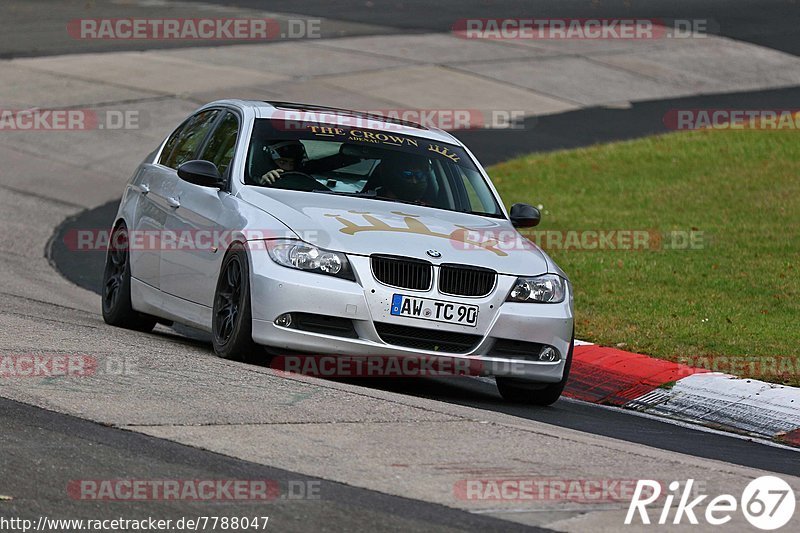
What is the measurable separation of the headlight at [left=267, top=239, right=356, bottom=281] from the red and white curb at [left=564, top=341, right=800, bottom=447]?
2473 millimetres

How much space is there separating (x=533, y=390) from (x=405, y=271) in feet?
4.38

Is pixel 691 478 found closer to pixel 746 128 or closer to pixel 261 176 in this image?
pixel 261 176

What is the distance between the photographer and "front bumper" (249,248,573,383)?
8.63 m

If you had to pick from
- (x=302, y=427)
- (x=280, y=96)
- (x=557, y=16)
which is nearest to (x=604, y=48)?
(x=557, y=16)

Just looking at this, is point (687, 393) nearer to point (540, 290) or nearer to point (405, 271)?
point (540, 290)

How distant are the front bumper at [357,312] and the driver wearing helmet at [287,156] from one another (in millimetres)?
1121

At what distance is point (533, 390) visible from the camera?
9516mm

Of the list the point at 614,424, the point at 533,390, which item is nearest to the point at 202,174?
the point at 533,390

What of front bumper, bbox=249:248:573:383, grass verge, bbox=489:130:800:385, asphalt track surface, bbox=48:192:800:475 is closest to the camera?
asphalt track surface, bbox=48:192:800:475

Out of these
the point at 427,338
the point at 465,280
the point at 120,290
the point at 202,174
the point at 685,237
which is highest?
the point at 202,174

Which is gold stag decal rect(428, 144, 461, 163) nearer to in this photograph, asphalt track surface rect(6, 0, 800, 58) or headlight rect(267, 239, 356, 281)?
headlight rect(267, 239, 356, 281)

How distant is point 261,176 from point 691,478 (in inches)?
156

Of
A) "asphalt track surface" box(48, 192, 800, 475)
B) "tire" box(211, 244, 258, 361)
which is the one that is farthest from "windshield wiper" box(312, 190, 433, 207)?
"asphalt track surface" box(48, 192, 800, 475)

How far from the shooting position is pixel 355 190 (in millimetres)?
9797
